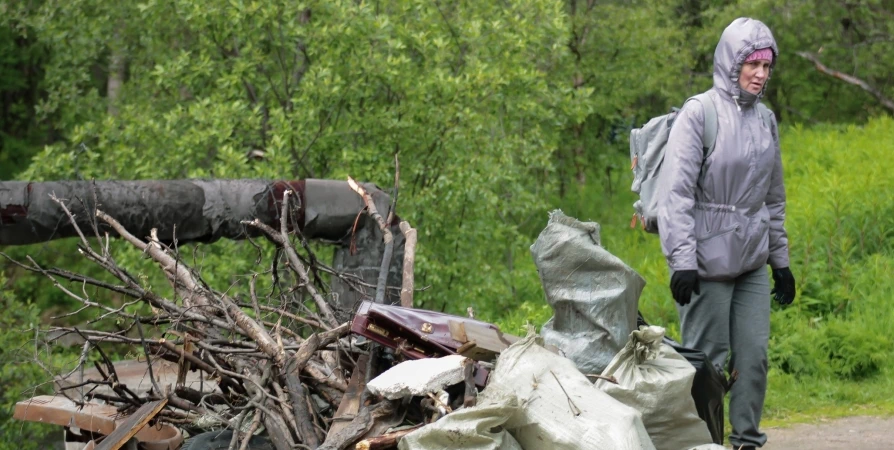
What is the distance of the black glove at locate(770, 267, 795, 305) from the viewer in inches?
201

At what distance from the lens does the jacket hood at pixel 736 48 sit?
470cm

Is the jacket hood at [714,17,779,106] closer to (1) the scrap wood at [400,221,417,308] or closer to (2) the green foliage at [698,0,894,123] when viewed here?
(1) the scrap wood at [400,221,417,308]

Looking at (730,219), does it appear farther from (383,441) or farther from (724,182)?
(383,441)

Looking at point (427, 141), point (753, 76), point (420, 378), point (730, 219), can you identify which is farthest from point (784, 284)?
point (427, 141)

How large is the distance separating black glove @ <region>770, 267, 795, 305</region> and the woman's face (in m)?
Result: 0.88

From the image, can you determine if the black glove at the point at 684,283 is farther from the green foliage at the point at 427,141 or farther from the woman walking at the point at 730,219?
the green foliage at the point at 427,141

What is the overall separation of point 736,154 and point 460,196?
218 inches

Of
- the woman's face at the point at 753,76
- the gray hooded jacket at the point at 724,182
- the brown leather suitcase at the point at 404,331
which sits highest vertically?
the woman's face at the point at 753,76

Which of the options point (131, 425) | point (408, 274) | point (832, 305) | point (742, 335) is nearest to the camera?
point (131, 425)

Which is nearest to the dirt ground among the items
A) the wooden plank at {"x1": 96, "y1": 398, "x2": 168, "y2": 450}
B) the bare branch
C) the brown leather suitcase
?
the brown leather suitcase

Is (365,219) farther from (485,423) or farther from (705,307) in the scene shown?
(485,423)

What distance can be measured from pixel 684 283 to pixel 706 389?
0.47 metres

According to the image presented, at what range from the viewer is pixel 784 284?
513 cm

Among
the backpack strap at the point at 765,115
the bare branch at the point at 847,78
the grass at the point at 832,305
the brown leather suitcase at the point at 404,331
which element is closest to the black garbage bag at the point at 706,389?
the brown leather suitcase at the point at 404,331
